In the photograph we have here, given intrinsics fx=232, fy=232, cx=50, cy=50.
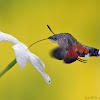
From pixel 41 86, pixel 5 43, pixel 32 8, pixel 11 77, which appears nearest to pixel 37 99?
pixel 41 86

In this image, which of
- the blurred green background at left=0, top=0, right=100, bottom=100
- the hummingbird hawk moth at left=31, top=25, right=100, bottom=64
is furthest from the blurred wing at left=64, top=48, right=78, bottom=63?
the blurred green background at left=0, top=0, right=100, bottom=100

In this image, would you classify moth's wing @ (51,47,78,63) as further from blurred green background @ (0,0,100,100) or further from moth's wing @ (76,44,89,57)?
blurred green background @ (0,0,100,100)

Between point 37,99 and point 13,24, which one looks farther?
point 13,24

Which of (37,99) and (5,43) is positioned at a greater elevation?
(5,43)

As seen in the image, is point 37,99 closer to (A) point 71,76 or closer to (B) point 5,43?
(A) point 71,76

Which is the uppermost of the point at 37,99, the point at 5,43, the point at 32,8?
the point at 32,8

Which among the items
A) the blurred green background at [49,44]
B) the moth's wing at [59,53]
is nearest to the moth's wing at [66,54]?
the moth's wing at [59,53]

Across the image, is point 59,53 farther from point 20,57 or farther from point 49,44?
point 49,44

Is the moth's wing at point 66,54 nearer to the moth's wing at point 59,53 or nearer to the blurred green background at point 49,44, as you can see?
the moth's wing at point 59,53
